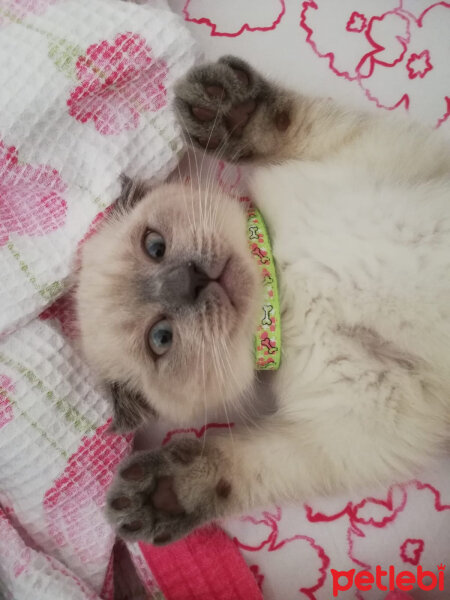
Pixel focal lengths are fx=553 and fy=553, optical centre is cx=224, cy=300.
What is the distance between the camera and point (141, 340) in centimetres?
104

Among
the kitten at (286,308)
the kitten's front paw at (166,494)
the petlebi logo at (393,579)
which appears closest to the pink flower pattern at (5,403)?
the kitten at (286,308)

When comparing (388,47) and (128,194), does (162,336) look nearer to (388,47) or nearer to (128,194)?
(128,194)

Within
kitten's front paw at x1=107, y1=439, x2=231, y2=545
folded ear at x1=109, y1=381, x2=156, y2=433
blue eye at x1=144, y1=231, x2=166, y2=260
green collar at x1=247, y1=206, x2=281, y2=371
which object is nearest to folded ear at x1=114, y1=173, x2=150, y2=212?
blue eye at x1=144, y1=231, x2=166, y2=260

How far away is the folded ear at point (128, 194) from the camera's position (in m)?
1.17

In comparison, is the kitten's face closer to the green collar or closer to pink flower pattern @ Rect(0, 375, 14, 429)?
the green collar

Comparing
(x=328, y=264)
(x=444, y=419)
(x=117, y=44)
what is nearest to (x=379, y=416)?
(x=444, y=419)

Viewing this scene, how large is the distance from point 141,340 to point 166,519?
325 mm

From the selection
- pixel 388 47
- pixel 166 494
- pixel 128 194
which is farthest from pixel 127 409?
pixel 388 47

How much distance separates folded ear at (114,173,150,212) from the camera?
1169mm

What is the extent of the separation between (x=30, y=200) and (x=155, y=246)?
0.37 meters

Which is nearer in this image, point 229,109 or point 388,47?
point 229,109

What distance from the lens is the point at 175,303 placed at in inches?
38.4

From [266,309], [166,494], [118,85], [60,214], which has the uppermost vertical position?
[118,85]

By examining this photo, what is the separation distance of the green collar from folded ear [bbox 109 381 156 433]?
0.81 feet
